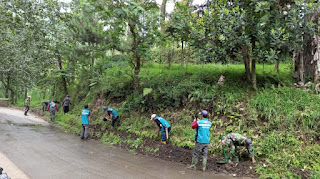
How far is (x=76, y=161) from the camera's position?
22.8 feet

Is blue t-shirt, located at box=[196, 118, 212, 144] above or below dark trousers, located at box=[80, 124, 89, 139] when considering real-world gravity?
above

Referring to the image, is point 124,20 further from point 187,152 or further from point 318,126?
point 318,126

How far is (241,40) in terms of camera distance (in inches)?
314

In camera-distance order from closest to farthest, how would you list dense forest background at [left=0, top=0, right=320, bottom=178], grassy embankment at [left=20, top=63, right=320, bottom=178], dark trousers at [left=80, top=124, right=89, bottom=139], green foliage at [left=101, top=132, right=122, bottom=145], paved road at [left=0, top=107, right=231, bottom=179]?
paved road at [left=0, top=107, right=231, bottom=179] → grassy embankment at [left=20, top=63, right=320, bottom=178] → dense forest background at [left=0, top=0, right=320, bottom=178] → green foliage at [left=101, top=132, right=122, bottom=145] → dark trousers at [left=80, top=124, right=89, bottom=139]

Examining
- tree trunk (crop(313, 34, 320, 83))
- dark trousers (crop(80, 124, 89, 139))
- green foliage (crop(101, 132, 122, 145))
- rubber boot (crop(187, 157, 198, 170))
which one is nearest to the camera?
rubber boot (crop(187, 157, 198, 170))

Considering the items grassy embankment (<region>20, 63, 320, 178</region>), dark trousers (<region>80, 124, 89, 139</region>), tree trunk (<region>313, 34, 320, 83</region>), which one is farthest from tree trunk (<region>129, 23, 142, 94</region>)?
tree trunk (<region>313, 34, 320, 83</region>)

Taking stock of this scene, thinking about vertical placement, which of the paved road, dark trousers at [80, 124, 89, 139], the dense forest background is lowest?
the paved road

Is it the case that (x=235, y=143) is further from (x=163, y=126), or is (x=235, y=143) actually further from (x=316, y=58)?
(x=316, y=58)

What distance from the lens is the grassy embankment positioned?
253 inches

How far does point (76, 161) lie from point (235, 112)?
18.7 feet

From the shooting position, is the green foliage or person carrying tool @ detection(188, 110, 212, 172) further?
the green foliage

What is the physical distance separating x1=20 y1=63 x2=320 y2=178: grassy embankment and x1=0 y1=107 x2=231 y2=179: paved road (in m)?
1.18

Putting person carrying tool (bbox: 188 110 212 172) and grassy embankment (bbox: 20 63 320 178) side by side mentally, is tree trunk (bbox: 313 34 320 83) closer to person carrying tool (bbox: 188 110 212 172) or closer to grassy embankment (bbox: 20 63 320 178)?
grassy embankment (bbox: 20 63 320 178)

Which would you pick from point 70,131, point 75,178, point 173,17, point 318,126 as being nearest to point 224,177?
point 318,126
